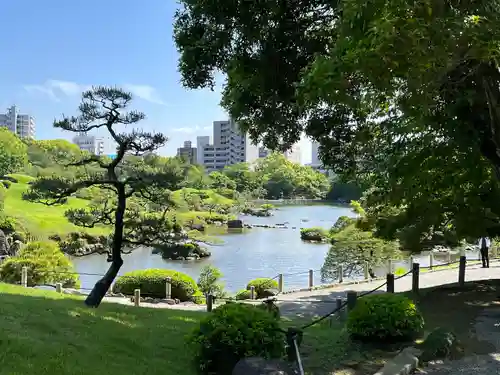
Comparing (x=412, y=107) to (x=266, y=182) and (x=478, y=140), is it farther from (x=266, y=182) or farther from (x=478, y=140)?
(x=266, y=182)

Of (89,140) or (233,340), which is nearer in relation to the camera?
(233,340)

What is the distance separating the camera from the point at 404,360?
5.59 metres

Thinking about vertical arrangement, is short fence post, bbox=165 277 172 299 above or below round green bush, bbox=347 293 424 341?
below

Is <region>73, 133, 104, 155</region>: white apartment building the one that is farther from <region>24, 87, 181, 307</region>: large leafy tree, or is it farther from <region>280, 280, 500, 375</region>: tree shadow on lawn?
<region>280, 280, 500, 375</region>: tree shadow on lawn

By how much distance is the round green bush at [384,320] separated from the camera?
20.9 ft

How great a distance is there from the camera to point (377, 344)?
6.43 m

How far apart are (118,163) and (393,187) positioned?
5.40 meters

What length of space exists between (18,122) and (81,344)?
147 metres

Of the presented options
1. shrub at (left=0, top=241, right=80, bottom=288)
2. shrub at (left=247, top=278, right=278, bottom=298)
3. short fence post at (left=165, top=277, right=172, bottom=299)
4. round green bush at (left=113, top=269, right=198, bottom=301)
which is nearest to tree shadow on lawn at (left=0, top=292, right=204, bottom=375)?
short fence post at (left=165, top=277, right=172, bottom=299)

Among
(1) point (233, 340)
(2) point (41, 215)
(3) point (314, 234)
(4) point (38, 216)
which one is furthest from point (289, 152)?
(2) point (41, 215)

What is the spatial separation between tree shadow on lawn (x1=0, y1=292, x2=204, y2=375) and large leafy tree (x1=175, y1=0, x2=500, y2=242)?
3.03m

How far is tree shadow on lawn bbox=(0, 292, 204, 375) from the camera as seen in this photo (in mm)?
4445

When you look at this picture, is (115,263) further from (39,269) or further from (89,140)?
(89,140)

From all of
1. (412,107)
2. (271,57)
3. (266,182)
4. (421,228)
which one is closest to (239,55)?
(271,57)
